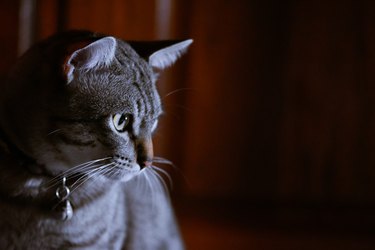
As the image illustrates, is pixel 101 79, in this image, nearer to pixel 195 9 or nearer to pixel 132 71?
pixel 132 71

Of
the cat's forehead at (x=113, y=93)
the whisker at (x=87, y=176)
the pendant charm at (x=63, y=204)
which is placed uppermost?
the cat's forehead at (x=113, y=93)

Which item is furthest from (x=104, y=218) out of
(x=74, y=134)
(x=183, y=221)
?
(x=183, y=221)

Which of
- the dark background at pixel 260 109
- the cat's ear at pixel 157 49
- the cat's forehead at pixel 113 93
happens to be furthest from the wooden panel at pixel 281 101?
the cat's forehead at pixel 113 93

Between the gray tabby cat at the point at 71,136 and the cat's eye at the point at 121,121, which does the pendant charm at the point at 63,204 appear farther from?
the cat's eye at the point at 121,121

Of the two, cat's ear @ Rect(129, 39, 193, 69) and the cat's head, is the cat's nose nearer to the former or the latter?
the cat's head

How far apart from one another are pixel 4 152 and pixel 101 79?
24 centimetres

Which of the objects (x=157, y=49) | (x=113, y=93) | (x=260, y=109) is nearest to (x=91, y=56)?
(x=113, y=93)

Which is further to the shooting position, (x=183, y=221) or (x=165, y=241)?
(x=183, y=221)

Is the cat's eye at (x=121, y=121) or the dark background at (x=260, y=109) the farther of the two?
the dark background at (x=260, y=109)

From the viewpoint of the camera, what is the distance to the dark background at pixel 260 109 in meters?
1.64

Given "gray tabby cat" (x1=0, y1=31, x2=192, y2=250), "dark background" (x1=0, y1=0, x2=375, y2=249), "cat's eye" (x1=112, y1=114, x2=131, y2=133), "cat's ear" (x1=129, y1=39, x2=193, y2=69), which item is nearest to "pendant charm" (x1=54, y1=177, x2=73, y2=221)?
"gray tabby cat" (x1=0, y1=31, x2=192, y2=250)

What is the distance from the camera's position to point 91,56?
2.93 feet

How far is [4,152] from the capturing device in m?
1.01

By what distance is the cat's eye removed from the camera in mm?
951
